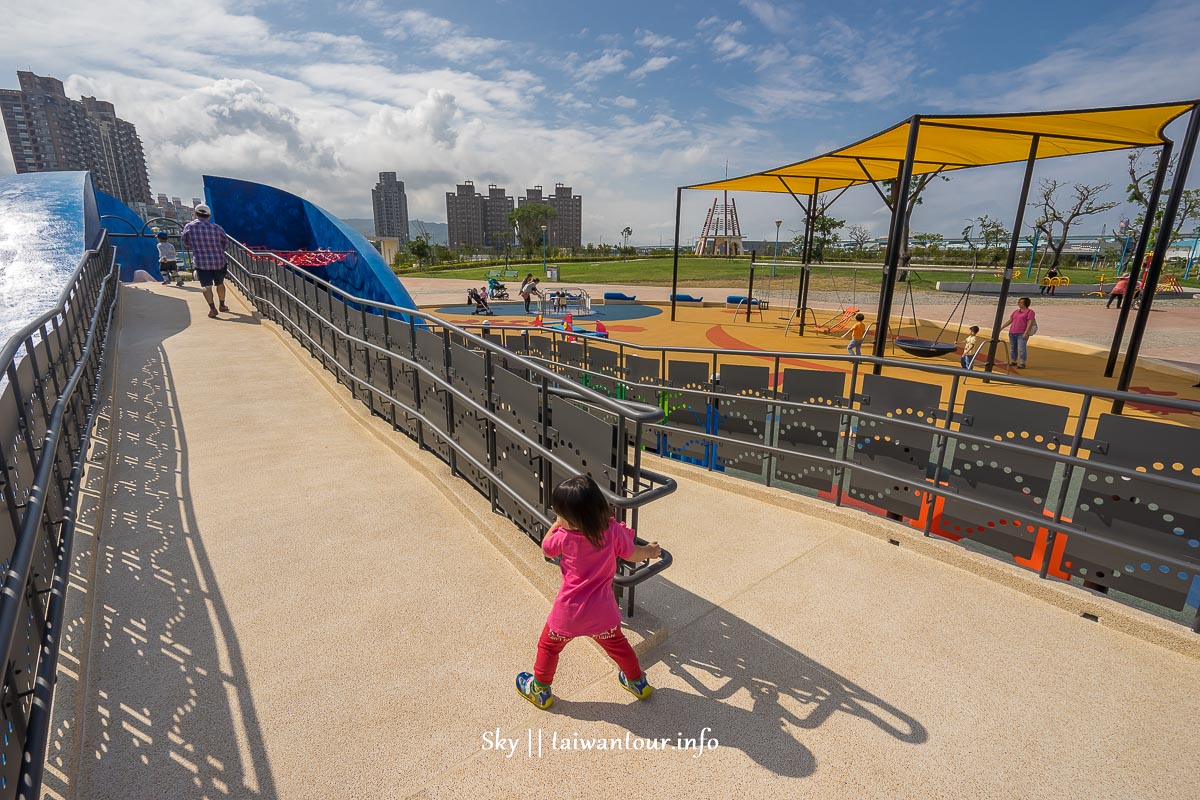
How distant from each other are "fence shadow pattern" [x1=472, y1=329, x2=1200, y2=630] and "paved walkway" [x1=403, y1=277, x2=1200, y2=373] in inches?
490

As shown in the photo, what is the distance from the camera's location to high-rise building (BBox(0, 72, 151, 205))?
13088 cm

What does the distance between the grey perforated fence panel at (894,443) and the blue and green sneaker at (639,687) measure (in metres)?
2.69

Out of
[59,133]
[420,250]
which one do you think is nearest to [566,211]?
[420,250]

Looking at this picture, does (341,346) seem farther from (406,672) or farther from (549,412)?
(406,672)

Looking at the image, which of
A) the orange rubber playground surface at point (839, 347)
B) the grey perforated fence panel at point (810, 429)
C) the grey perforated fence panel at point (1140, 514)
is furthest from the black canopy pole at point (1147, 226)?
the grey perforated fence panel at point (1140, 514)

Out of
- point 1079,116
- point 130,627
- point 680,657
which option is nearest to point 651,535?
point 680,657

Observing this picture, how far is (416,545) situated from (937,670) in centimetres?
310

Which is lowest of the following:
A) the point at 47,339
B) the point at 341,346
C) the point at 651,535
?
the point at 651,535

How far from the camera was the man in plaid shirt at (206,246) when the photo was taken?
10.4 meters

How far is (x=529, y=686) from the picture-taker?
247 centimetres

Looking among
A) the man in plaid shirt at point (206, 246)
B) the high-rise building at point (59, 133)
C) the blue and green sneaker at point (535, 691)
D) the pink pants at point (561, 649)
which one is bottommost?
the blue and green sneaker at point (535, 691)

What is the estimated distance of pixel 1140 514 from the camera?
10.8 ft

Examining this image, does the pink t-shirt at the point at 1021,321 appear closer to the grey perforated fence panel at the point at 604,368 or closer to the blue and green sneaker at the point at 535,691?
the grey perforated fence panel at the point at 604,368

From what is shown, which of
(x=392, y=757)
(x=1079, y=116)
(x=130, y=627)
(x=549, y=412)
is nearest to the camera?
(x=392, y=757)
